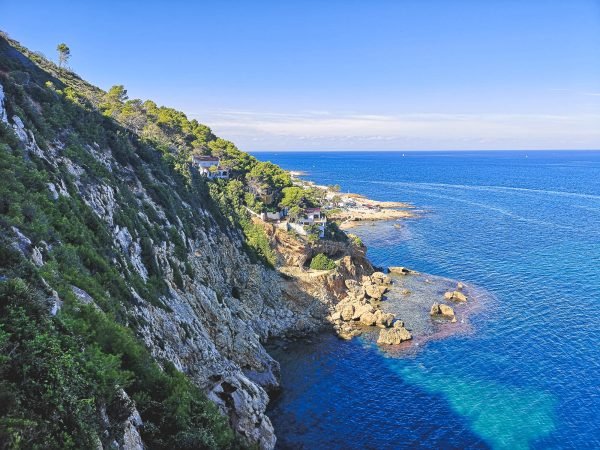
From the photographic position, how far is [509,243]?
293 feet

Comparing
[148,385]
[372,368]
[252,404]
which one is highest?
[148,385]

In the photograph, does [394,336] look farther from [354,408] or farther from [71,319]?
[71,319]

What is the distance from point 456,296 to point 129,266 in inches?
1832

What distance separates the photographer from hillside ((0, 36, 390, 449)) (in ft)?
38.0

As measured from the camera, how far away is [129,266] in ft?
90.9

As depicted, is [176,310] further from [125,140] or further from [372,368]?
[125,140]

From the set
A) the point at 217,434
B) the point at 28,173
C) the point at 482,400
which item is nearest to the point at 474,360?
the point at 482,400

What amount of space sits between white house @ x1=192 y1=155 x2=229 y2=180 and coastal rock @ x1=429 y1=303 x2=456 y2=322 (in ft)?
144

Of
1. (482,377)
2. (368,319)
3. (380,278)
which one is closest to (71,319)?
(482,377)

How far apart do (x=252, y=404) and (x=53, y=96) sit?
35.0 metres

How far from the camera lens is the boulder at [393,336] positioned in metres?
49.0

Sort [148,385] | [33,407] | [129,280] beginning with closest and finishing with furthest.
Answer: [33,407]
[148,385]
[129,280]

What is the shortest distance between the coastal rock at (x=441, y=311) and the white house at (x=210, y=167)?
44006mm

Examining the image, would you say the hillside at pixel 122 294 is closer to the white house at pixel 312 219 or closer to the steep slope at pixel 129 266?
the steep slope at pixel 129 266
